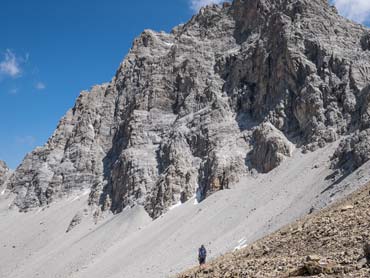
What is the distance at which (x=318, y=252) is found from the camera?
14.3 m

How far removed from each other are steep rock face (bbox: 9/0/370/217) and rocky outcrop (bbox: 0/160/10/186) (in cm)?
2468

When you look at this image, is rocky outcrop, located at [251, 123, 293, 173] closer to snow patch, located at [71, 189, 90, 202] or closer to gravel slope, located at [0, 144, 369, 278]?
gravel slope, located at [0, 144, 369, 278]

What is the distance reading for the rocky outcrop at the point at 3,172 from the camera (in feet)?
447

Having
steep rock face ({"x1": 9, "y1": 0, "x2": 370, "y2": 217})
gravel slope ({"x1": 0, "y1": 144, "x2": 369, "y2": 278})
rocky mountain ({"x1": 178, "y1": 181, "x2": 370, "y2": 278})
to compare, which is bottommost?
rocky mountain ({"x1": 178, "y1": 181, "x2": 370, "y2": 278})

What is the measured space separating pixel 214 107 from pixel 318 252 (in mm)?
66205

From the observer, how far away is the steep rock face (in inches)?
2608

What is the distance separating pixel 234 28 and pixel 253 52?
1720cm

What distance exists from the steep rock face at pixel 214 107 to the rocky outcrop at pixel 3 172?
81.0 feet

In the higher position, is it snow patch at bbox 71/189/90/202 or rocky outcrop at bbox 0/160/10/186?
rocky outcrop at bbox 0/160/10/186

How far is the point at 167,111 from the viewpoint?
92688 millimetres

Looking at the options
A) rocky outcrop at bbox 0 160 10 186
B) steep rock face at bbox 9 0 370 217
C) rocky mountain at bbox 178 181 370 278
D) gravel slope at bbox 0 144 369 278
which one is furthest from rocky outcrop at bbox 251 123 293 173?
rocky outcrop at bbox 0 160 10 186

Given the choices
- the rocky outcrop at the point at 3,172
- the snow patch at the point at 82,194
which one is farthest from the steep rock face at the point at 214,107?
the rocky outcrop at the point at 3,172

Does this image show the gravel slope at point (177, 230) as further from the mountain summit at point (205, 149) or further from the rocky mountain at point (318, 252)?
the rocky mountain at point (318, 252)

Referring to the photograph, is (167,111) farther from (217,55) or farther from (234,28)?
(234,28)
